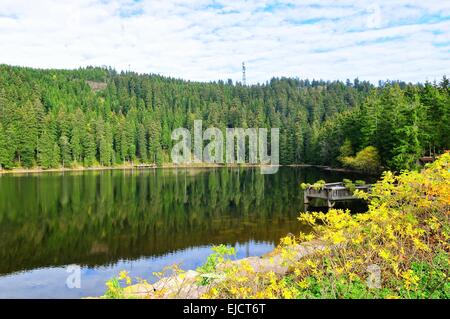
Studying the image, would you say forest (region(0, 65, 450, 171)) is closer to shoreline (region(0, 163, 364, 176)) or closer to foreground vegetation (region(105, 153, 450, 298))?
shoreline (region(0, 163, 364, 176))

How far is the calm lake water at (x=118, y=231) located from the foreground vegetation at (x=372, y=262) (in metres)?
2.15

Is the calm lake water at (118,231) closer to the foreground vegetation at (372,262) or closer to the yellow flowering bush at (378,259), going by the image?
the foreground vegetation at (372,262)

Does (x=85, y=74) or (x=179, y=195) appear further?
(x=85, y=74)

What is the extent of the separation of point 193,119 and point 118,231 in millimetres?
100565

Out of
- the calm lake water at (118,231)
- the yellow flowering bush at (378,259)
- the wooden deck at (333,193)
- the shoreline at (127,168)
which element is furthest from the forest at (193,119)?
the yellow flowering bush at (378,259)

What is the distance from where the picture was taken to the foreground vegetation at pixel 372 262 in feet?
23.5

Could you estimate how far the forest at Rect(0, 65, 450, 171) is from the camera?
43344mm

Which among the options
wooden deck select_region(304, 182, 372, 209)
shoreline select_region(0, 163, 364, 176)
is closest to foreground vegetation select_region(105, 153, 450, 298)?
wooden deck select_region(304, 182, 372, 209)

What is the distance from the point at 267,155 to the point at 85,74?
4628 inches
